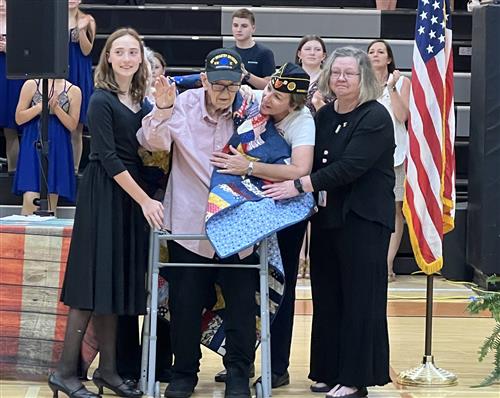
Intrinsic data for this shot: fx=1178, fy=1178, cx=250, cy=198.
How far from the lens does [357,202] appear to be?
5914 mm

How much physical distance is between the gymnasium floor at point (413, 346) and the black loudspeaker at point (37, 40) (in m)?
2.04

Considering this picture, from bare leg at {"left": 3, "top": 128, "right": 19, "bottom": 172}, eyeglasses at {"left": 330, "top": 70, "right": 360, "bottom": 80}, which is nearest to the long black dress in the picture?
eyeglasses at {"left": 330, "top": 70, "right": 360, "bottom": 80}

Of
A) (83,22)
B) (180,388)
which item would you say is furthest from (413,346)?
(83,22)

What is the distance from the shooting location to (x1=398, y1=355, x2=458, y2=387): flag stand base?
652cm

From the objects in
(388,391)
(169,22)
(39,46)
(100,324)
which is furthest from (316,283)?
(169,22)

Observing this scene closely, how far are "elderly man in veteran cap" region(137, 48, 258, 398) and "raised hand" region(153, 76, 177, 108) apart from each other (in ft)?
0.50

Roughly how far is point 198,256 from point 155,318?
38 cm

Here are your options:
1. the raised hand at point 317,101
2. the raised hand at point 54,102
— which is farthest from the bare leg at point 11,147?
the raised hand at point 317,101

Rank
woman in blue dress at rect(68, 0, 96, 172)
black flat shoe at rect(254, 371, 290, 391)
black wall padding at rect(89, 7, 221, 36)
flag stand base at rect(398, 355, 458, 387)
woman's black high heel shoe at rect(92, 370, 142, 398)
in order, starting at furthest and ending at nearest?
→ 1. black wall padding at rect(89, 7, 221, 36)
2. woman in blue dress at rect(68, 0, 96, 172)
3. flag stand base at rect(398, 355, 458, 387)
4. black flat shoe at rect(254, 371, 290, 391)
5. woman's black high heel shoe at rect(92, 370, 142, 398)

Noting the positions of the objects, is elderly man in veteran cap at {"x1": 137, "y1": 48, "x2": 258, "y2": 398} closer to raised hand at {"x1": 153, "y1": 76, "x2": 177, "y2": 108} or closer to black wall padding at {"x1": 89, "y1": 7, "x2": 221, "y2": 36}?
raised hand at {"x1": 153, "y1": 76, "x2": 177, "y2": 108}

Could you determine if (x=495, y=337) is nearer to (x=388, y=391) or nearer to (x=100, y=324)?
(x=388, y=391)

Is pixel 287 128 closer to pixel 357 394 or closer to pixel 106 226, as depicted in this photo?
pixel 106 226

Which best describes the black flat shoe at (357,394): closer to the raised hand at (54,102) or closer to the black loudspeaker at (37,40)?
the black loudspeaker at (37,40)

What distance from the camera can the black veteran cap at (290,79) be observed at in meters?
5.90
